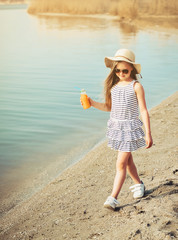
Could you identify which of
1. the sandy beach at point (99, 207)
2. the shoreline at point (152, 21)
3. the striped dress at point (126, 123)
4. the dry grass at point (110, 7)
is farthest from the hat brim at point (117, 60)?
the dry grass at point (110, 7)

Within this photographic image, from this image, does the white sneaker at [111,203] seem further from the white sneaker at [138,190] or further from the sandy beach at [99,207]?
the white sneaker at [138,190]

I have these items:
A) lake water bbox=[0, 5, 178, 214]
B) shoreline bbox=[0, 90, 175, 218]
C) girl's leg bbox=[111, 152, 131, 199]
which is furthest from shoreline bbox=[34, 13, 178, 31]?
girl's leg bbox=[111, 152, 131, 199]

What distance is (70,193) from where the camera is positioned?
4.09m

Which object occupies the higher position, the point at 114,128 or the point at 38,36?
the point at 38,36

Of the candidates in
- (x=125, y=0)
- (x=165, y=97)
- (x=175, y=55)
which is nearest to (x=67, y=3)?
(x=125, y=0)

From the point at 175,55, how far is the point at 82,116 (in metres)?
8.58

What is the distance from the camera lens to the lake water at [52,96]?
552cm

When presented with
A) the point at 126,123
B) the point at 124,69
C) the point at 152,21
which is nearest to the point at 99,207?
the point at 126,123

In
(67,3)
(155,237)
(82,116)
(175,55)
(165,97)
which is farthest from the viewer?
(67,3)

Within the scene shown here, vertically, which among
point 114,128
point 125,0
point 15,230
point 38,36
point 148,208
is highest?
point 125,0

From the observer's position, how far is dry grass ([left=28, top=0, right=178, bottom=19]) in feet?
96.9

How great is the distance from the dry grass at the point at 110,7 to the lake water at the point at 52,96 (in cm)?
1048

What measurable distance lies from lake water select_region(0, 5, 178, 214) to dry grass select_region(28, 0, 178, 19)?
1048cm

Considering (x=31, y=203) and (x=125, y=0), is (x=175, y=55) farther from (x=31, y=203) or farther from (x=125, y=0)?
(x=125, y=0)
